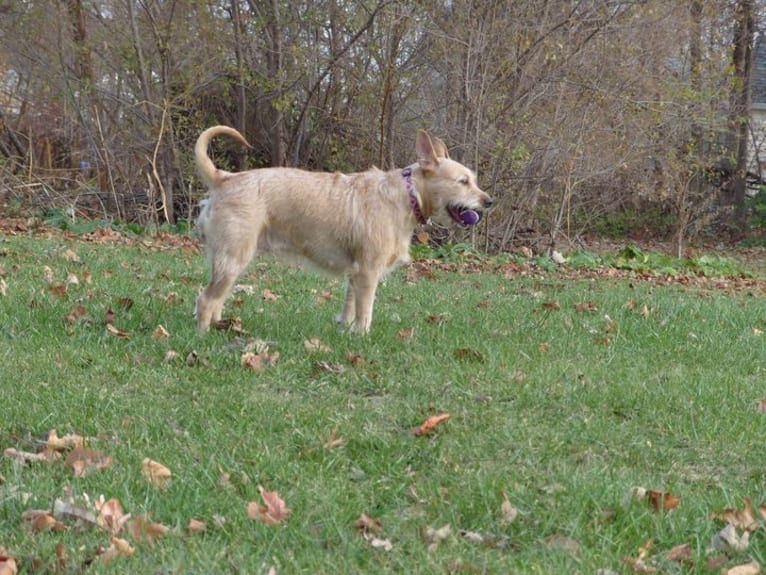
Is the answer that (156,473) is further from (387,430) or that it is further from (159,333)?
(159,333)

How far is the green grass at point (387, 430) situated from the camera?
3283mm

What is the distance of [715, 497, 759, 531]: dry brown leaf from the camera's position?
3477 millimetres

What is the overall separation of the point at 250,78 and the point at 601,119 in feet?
22.1

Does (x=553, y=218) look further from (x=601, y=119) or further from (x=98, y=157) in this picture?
(x=98, y=157)

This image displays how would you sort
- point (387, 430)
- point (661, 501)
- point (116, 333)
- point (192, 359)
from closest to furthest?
point (661, 501) → point (387, 430) → point (192, 359) → point (116, 333)

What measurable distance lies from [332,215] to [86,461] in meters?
3.50

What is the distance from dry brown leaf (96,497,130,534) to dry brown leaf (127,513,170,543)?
0.05 meters

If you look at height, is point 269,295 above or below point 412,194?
below

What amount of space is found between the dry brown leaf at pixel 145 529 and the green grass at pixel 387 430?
57 millimetres

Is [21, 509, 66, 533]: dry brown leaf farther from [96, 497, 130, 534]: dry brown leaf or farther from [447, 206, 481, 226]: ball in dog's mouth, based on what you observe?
[447, 206, 481, 226]: ball in dog's mouth

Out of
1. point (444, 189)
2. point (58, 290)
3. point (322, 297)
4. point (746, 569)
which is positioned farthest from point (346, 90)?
point (746, 569)

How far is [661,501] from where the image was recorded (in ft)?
12.0

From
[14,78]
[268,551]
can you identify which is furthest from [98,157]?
[268,551]

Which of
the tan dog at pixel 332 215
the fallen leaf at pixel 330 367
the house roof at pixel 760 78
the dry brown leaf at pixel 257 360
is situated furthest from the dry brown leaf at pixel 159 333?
the house roof at pixel 760 78
